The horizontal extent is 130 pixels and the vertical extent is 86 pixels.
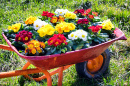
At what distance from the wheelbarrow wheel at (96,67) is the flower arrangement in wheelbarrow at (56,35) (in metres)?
0.41

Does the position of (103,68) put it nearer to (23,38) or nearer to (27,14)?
(23,38)

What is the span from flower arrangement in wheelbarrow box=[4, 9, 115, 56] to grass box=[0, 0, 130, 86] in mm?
652

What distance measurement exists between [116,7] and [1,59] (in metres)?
2.99

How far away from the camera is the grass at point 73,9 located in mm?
2379

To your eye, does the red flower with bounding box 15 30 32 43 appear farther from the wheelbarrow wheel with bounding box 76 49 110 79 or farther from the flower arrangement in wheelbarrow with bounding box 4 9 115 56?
the wheelbarrow wheel with bounding box 76 49 110 79

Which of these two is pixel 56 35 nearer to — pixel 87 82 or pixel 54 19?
pixel 54 19

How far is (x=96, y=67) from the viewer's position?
8.07 ft

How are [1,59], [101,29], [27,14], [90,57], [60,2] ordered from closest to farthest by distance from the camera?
[90,57]
[101,29]
[1,59]
[27,14]
[60,2]

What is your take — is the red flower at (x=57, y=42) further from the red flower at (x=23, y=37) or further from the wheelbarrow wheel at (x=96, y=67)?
the wheelbarrow wheel at (x=96, y=67)

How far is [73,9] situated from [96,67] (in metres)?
2.15

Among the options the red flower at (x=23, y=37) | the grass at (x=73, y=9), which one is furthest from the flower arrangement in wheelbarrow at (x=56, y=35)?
the grass at (x=73, y=9)

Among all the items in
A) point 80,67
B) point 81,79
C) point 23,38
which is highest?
point 23,38

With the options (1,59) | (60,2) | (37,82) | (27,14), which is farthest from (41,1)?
(37,82)

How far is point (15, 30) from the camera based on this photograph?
1911 millimetres
